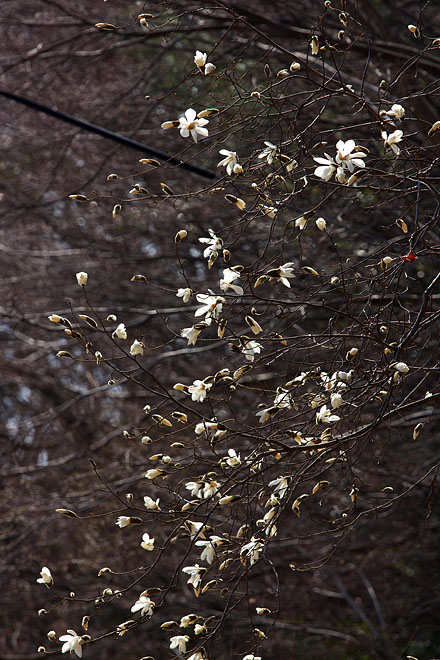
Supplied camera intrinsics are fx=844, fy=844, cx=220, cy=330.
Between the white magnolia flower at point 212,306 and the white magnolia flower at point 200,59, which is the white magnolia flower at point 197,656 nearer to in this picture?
the white magnolia flower at point 212,306

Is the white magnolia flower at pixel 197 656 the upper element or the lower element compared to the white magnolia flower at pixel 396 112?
A: lower

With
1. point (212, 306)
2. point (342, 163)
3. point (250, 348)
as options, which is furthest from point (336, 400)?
point (342, 163)

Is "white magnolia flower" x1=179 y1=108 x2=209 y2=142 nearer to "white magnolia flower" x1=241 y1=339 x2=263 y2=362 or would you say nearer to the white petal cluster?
the white petal cluster

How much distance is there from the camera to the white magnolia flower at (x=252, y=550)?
228 cm

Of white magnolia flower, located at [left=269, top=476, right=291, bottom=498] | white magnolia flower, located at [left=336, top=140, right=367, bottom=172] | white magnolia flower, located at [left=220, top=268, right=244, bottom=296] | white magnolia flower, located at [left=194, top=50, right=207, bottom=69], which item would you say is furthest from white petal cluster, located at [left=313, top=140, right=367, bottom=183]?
white magnolia flower, located at [left=269, top=476, right=291, bottom=498]

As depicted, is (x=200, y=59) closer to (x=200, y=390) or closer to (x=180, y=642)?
(x=200, y=390)

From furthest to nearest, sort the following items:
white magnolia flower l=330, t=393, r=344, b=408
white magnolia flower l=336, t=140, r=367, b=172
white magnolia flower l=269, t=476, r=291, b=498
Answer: white magnolia flower l=269, t=476, r=291, b=498 < white magnolia flower l=330, t=393, r=344, b=408 < white magnolia flower l=336, t=140, r=367, b=172

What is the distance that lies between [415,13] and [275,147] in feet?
13.8

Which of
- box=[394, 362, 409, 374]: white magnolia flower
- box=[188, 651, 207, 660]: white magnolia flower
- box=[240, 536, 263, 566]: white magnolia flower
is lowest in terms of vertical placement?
box=[188, 651, 207, 660]: white magnolia flower

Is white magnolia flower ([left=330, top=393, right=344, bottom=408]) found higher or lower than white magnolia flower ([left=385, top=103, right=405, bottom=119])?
lower

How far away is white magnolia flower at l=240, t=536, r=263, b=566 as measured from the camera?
228cm

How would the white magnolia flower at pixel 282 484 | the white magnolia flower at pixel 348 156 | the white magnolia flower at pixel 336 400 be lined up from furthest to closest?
the white magnolia flower at pixel 282 484 < the white magnolia flower at pixel 336 400 < the white magnolia flower at pixel 348 156

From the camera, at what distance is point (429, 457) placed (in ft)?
18.6

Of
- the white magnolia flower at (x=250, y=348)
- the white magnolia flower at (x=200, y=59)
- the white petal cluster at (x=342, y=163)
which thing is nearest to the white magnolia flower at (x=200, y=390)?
the white magnolia flower at (x=250, y=348)
